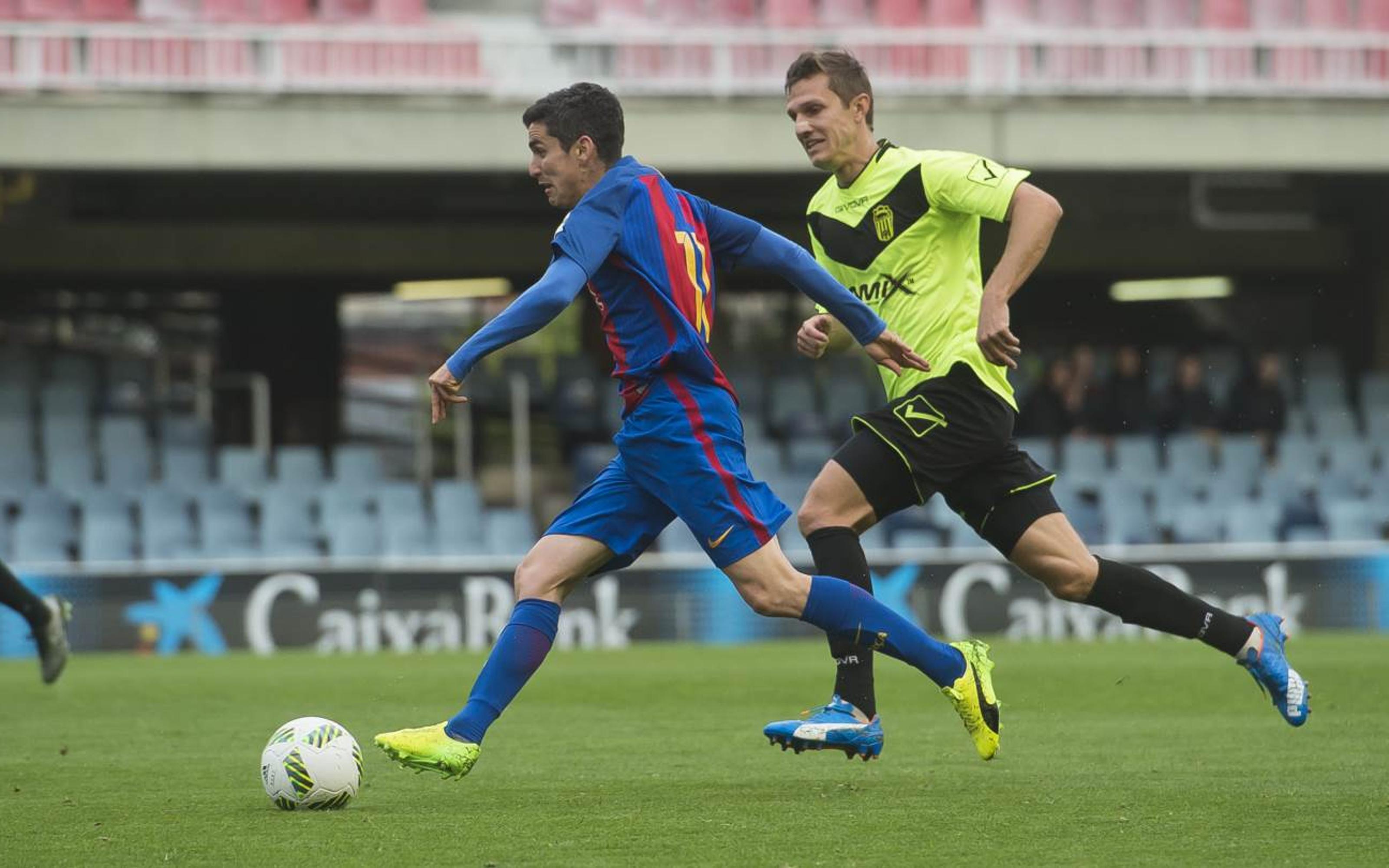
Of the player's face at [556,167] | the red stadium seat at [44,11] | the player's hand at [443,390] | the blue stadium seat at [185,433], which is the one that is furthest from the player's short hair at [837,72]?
the blue stadium seat at [185,433]

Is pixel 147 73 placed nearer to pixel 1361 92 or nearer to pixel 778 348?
pixel 778 348

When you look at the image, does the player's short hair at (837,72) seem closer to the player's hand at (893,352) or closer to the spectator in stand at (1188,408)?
the player's hand at (893,352)

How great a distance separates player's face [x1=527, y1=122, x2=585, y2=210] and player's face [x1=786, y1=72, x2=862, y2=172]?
92 cm

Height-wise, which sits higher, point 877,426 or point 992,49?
point 992,49

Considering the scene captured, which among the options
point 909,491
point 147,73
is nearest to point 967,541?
point 147,73

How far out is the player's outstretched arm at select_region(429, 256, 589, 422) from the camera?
5047 millimetres

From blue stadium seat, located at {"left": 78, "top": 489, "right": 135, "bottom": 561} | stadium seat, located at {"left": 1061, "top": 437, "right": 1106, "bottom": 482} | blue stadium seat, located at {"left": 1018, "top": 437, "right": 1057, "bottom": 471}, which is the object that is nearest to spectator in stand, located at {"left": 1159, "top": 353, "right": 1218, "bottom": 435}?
stadium seat, located at {"left": 1061, "top": 437, "right": 1106, "bottom": 482}

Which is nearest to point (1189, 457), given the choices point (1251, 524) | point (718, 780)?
point (1251, 524)

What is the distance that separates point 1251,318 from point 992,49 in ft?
21.9

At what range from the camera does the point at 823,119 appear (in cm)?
627

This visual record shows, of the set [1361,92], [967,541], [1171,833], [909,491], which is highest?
[1361,92]

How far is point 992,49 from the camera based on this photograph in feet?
58.1

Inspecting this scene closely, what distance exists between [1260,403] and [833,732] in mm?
13038

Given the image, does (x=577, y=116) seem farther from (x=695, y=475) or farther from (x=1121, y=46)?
(x=1121, y=46)
